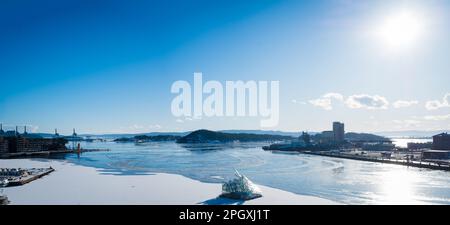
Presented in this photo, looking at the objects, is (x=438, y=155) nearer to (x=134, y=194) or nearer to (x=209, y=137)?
(x=134, y=194)

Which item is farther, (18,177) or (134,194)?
(18,177)

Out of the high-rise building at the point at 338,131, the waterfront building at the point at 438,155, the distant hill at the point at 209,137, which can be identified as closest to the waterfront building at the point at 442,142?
the waterfront building at the point at 438,155

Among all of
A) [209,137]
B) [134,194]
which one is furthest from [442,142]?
[209,137]

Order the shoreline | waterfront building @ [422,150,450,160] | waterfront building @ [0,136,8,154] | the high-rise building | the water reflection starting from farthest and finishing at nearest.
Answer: the high-rise building → waterfront building @ [0,136,8,154] → waterfront building @ [422,150,450,160] → the water reflection → the shoreline

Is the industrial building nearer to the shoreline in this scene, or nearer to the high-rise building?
the shoreline

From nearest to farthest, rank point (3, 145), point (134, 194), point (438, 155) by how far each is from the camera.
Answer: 1. point (134, 194)
2. point (438, 155)
3. point (3, 145)

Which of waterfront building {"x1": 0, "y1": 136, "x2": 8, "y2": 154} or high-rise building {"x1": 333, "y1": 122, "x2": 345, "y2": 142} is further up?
high-rise building {"x1": 333, "y1": 122, "x2": 345, "y2": 142}

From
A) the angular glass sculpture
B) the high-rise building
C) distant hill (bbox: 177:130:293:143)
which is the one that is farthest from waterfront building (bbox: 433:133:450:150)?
distant hill (bbox: 177:130:293:143)

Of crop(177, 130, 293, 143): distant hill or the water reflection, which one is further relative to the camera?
crop(177, 130, 293, 143): distant hill

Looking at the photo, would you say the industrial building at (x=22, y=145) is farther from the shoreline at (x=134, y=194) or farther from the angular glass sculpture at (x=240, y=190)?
the angular glass sculpture at (x=240, y=190)

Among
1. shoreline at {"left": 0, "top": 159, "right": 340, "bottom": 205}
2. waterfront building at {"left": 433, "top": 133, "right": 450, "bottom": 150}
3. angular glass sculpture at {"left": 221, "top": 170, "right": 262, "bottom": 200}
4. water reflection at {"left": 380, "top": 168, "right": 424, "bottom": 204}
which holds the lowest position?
water reflection at {"left": 380, "top": 168, "right": 424, "bottom": 204}

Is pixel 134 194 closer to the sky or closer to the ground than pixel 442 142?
closer to the ground
